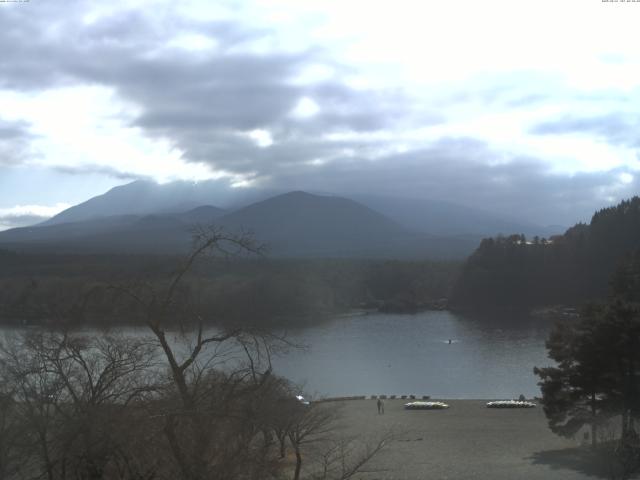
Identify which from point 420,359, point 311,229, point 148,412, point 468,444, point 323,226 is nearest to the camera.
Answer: point 148,412

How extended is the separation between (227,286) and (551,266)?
44.4 m

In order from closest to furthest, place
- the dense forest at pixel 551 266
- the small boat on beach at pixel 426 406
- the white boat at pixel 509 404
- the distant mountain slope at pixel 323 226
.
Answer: the white boat at pixel 509 404 < the small boat on beach at pixel 426 406 < the dense forest at pixel 551 266 < the distant mountain slope at pixel 323 226

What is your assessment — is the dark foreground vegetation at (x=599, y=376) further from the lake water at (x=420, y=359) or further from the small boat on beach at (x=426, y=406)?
the lake water at (x=420, y=359)

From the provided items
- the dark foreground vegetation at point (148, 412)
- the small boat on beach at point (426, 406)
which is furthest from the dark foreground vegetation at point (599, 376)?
the dark foreground vegetation at point (148, 412)

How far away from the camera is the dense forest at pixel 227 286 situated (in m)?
4.81

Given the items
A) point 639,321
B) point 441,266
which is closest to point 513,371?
point 639,321

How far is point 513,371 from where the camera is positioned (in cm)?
2383

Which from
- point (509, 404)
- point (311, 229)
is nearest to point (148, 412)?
point (509, 404)

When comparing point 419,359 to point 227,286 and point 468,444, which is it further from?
point 227,286

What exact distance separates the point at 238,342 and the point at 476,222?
19746 centimetres

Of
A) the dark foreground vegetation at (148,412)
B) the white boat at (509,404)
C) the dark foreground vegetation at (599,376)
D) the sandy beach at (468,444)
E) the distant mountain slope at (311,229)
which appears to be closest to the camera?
the dark foreground vegetation at (148,412)

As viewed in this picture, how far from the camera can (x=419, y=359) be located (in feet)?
89.6

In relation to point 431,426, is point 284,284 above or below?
above

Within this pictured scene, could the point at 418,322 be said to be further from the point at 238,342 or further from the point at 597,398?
the point at 238,342
